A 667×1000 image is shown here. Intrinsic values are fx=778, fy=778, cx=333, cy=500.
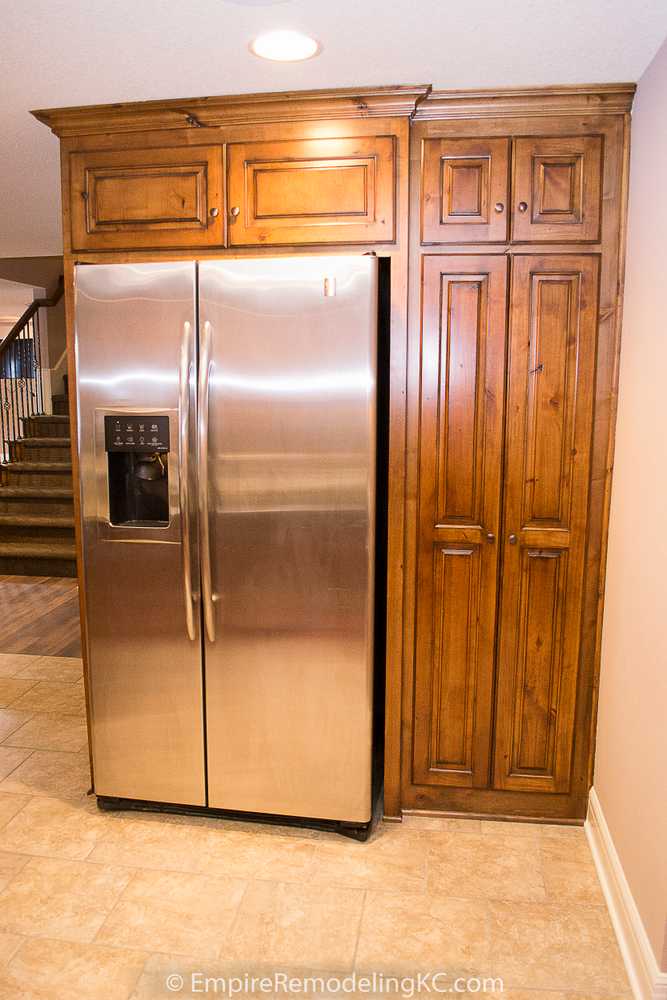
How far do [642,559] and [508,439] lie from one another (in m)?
0.60

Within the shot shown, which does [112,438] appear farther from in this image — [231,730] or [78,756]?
[78,756]

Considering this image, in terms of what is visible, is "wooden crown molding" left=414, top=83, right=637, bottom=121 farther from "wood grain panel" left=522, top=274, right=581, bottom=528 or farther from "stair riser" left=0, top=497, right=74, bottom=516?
"stair riser" left=0, top=497, right=74, bottom=516

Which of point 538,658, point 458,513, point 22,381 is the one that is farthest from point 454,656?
point 22,381

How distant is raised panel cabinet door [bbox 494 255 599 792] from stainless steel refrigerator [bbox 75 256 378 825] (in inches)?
19.2

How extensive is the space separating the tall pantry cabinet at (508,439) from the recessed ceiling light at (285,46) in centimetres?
49

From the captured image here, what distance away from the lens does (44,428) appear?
7.85 meters

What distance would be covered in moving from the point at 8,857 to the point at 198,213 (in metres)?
2.20

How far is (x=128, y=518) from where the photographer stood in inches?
106

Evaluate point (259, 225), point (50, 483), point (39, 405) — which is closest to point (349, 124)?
point (259, 225)

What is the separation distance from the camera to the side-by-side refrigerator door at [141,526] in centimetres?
249

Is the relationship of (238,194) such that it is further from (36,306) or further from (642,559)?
(36,306)

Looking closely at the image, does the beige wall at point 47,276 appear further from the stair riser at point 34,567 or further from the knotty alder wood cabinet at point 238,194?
the knotty alder wood cabinet at point 238,194

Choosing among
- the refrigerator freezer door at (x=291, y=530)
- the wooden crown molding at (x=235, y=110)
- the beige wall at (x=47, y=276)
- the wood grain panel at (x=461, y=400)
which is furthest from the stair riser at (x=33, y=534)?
the wood grain panel at (x=461, y=400)

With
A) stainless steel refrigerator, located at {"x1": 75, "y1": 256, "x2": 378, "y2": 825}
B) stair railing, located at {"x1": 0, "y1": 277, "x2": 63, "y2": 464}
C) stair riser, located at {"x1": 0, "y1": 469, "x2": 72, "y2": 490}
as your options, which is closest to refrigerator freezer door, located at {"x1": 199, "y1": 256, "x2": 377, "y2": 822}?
stainless steel refrigerator, located at {"x1": 75, "y1": 256, "x2": 378, "y2": 825}
